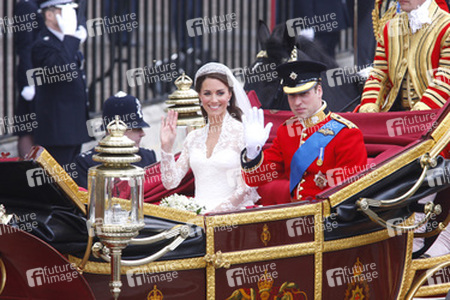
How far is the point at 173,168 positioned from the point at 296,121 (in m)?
0.68

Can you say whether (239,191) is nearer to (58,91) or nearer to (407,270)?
(407,270)

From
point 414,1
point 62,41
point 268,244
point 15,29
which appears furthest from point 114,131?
point 15,29

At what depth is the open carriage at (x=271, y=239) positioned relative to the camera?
3.39 meters

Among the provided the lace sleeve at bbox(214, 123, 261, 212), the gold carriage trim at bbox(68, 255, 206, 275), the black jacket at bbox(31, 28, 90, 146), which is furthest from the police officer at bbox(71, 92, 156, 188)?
the gold carriage trim at bbox(68, 255, 206, 275)

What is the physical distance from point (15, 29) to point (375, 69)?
3.29 metres

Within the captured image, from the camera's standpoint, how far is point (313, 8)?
30.7 feet

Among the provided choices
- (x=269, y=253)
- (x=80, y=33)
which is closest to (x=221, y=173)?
(x=269, y=253)

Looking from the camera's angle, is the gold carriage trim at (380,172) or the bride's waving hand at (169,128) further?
the bride's waving hand at (169,128)

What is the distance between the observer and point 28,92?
737 cm

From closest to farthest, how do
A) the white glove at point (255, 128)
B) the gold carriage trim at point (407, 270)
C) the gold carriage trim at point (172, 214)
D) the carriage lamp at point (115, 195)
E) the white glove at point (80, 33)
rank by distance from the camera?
1. the carriage lamp at point (115, 195)
2. the gold carriage trim at point (172, 214)
3. the white glove at point (255, 128)
4. the gold carriage trim at point (407, 270)
5. the white glove at point (80, 33)

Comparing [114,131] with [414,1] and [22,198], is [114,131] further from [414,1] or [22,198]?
[414,1]

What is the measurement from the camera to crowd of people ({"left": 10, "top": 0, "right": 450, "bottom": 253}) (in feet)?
13.9

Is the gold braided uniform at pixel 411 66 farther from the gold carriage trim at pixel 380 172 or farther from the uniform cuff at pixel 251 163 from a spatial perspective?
the uniform cuff at pixel 251 163

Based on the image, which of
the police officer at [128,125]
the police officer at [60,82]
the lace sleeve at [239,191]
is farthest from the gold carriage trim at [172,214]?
the police officer at [60,82]
